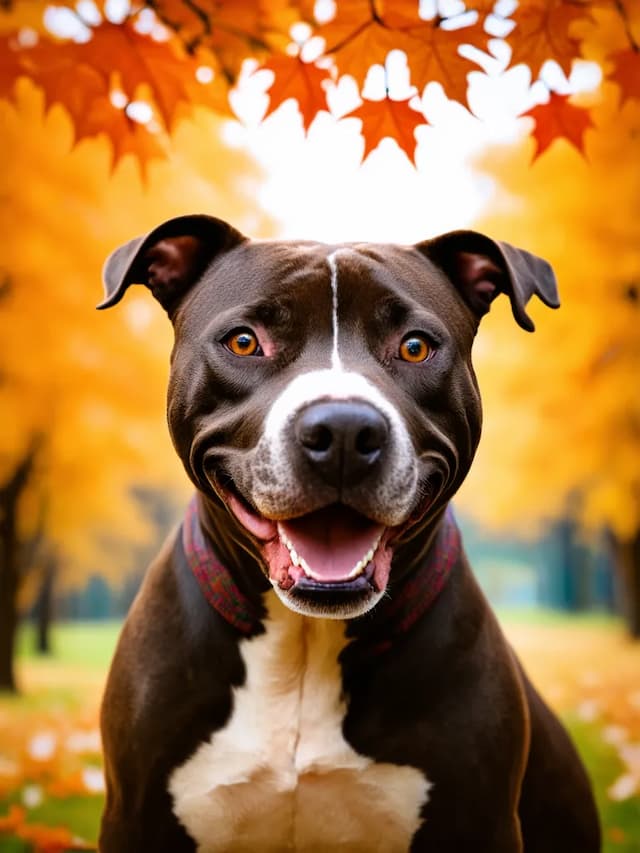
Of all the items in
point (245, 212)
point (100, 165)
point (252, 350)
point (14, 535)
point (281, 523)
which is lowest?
point (14, 535)

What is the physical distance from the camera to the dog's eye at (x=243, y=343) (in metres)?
2.56

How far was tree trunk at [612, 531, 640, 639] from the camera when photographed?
10016 mm

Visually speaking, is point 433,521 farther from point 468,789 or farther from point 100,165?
point 100,165

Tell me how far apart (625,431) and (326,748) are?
6.00 m

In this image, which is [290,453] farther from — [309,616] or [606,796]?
[606,796]

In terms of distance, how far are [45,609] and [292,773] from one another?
9832mm

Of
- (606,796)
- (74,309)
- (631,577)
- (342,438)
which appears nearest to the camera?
(342,438)

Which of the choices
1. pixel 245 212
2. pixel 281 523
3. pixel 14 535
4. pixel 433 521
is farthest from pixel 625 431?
pixel 281 523

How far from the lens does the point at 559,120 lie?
3367 mm

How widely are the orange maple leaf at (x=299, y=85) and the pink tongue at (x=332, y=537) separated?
1.41m

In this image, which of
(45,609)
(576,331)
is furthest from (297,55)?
(45,609)

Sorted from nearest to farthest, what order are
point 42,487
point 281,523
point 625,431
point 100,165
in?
point 281,523, point 100,165, point 625,431, point 42,487

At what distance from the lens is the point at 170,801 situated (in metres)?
2.70

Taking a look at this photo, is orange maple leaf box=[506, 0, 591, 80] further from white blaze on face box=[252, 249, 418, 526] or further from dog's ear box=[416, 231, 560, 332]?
white blaze on face box=[252, 249, 418, 526]
